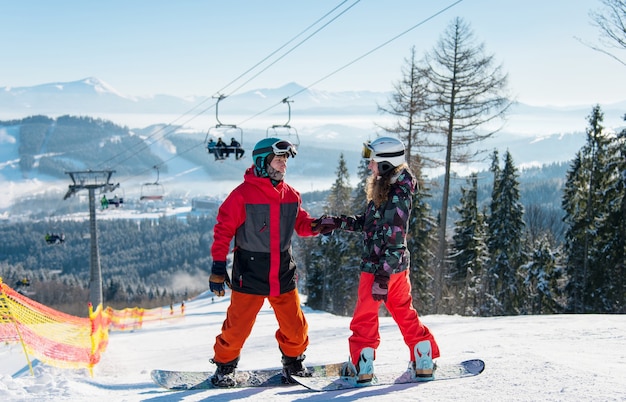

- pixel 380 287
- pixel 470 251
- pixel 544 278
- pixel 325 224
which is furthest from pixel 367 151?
pixel 470 251

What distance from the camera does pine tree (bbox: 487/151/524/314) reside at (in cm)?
3175

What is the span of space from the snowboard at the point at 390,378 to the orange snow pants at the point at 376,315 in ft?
0.61

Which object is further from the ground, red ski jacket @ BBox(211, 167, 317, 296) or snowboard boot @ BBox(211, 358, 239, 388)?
red ski jacket @ BBox(211, 167, 317, 296)

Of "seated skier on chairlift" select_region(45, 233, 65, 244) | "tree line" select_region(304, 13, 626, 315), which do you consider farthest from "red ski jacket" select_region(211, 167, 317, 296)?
"seated skier on chairlift" select_region(45, 233, 65, 244)

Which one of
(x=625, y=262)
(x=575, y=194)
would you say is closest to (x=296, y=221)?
(x=625, y=262)

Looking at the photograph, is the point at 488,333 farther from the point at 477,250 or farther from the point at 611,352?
the point at 477,250

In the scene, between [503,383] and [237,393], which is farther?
[237,393]

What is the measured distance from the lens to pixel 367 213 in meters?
4.43

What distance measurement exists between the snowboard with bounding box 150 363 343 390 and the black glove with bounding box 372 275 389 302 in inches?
40.3

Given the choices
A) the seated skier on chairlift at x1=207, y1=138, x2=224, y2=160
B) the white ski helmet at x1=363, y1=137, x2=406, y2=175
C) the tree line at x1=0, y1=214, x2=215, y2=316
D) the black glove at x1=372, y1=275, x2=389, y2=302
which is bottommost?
the tree line at x1=0, y1=214, x2=215, y2=316

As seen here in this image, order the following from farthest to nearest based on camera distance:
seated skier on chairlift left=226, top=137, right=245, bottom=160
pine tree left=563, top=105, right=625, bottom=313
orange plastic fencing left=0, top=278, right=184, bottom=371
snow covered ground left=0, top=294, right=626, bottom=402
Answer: pine tree left=563, top=105, right=625, bottom=313, seated skier on chairlift left=226, top=137, right=245, bottom=160, orange plastic fencing left=0, top=278, right=184, bottom=371, snow covered ground left=0, top=294, right=626, bottom=402

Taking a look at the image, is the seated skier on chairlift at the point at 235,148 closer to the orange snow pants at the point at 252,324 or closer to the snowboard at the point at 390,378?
the orange snow pants at the point at 252,324

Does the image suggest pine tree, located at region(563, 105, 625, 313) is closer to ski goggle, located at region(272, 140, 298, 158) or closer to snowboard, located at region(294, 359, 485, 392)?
snowboard, located at region(294, 359, 485, 392)

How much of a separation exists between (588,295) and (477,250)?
878 centimetres
